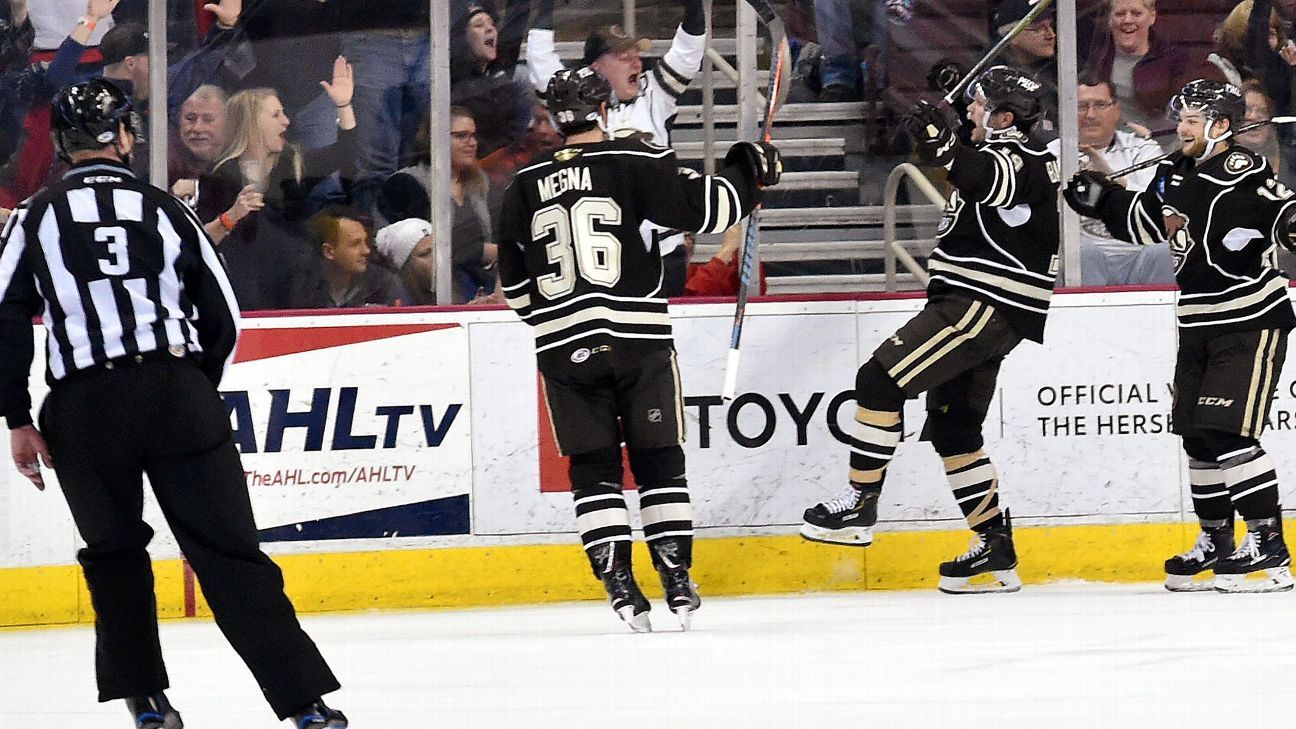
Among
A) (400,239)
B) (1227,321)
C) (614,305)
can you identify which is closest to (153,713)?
(614,305)

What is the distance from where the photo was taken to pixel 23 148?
579 centimetres

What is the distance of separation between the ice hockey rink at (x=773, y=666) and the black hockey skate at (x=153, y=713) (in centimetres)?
16

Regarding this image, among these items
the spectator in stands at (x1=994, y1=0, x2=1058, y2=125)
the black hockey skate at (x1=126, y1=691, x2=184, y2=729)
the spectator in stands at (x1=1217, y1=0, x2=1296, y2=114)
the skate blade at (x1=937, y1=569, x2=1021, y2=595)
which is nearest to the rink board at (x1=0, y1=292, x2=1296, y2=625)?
the skate blade at (x1=937, y1=569, x2=1021, y2=595)

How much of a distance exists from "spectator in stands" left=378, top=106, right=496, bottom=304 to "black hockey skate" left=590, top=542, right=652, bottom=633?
1.39 m

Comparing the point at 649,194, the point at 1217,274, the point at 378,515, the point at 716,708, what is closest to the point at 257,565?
the point at 716,708

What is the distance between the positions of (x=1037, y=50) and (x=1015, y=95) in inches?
35.3

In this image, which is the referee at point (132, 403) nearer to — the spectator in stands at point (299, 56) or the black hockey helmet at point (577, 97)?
the black hockey helmet at point (577, 97)

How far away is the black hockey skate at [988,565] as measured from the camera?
201 inches

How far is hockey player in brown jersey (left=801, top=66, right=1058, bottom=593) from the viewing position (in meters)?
5.01

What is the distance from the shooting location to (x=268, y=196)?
19.3ft

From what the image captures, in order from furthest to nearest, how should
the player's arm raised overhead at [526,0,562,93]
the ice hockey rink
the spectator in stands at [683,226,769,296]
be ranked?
1. the player's arm raised overhead at [526,0,562,93]
2. the spectator in stands at [683,226,769,296]
3. the ice hockey rink

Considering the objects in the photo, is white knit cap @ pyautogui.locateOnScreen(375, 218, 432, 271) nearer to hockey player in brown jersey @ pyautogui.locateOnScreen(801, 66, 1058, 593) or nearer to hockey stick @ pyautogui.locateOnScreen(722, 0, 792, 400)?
hockey stick @ pyautogui.locateOnScreen(722, 0, 792, 400)

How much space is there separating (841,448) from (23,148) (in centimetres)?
270

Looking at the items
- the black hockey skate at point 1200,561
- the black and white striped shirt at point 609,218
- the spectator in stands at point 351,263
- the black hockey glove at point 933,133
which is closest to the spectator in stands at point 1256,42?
the black hockey glove at point 933,133
